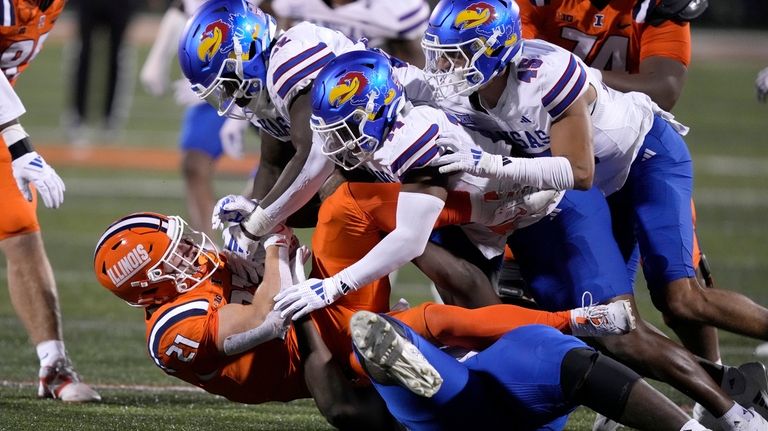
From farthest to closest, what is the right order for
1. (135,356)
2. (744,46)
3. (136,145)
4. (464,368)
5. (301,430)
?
(744,46), (136,145), (135,356), (301,430), (464,368)

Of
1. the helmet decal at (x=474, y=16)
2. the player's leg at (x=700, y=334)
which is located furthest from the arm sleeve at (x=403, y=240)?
the player's leg at (x=700, y=334)

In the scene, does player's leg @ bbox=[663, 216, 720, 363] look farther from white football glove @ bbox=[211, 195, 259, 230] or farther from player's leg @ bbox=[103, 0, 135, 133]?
player's leg @ bbox=[103, 0, 135, 133]

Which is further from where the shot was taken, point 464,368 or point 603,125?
point 603,125

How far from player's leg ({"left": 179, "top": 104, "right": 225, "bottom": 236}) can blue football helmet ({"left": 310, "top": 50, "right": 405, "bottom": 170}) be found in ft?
12.5

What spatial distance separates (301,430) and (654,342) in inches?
46.9

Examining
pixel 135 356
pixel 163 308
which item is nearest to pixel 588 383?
pixel 163 308

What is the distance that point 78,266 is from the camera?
8.17 metres

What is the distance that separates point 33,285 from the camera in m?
4.94

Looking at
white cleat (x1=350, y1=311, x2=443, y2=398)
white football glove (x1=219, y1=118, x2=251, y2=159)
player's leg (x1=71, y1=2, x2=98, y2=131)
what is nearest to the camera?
white cleat (x1=350, y1=311, x2=443, y2=398)

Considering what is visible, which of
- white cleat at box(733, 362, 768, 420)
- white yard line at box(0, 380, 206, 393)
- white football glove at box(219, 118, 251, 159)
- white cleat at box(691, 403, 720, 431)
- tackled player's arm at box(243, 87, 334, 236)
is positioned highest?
tackled player's arm at box(243, 87, 334, 236)

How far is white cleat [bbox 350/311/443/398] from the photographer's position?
3340mm

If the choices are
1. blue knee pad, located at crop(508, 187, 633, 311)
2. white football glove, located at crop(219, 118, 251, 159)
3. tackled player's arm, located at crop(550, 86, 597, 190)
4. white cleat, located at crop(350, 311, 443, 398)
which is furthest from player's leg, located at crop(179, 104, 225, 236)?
white cleat, located at crop(350, 311, 443, 398)

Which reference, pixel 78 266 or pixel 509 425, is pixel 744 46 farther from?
pixel 509 425

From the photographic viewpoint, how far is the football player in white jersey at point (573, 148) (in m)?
3.98
